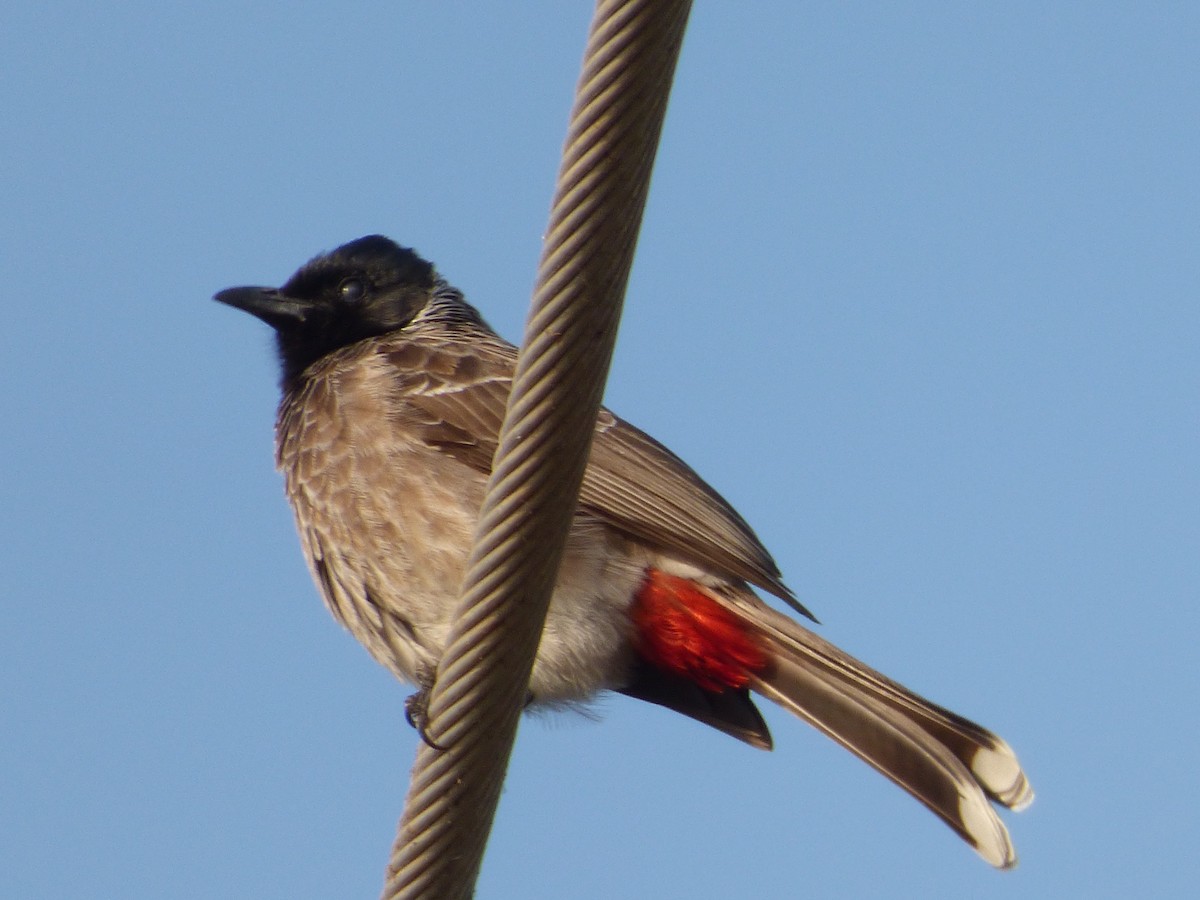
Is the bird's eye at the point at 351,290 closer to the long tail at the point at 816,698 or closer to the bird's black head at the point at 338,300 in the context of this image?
the bird's black head at the point at 338,300

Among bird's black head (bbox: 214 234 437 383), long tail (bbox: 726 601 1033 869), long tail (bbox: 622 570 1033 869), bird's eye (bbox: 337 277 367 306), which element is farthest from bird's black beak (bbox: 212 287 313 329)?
long tail (bbox: 726 601 1033 869)

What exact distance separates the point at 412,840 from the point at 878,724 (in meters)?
1.41

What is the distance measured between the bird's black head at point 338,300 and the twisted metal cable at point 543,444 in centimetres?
251

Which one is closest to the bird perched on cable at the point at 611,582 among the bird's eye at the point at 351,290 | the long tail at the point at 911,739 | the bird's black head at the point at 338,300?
the long tail at the point at 911,739

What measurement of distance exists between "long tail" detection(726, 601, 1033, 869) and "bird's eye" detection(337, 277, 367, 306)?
6.53ft

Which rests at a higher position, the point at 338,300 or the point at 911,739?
the point at 338,300

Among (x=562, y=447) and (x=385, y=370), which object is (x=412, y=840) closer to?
(x=562, y=447)

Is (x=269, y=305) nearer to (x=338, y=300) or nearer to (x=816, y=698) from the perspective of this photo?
(x=338, y=300)

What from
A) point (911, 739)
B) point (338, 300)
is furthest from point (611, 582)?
point (338, 300)

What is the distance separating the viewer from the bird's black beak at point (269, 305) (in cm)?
477

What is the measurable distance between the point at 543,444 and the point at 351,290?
2919mm

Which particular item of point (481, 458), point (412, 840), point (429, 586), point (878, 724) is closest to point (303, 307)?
point (481, 458)

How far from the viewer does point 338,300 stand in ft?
16.0

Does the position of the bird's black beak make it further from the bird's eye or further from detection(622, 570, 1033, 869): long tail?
detection(622, 570, 1033, 869): long tail
